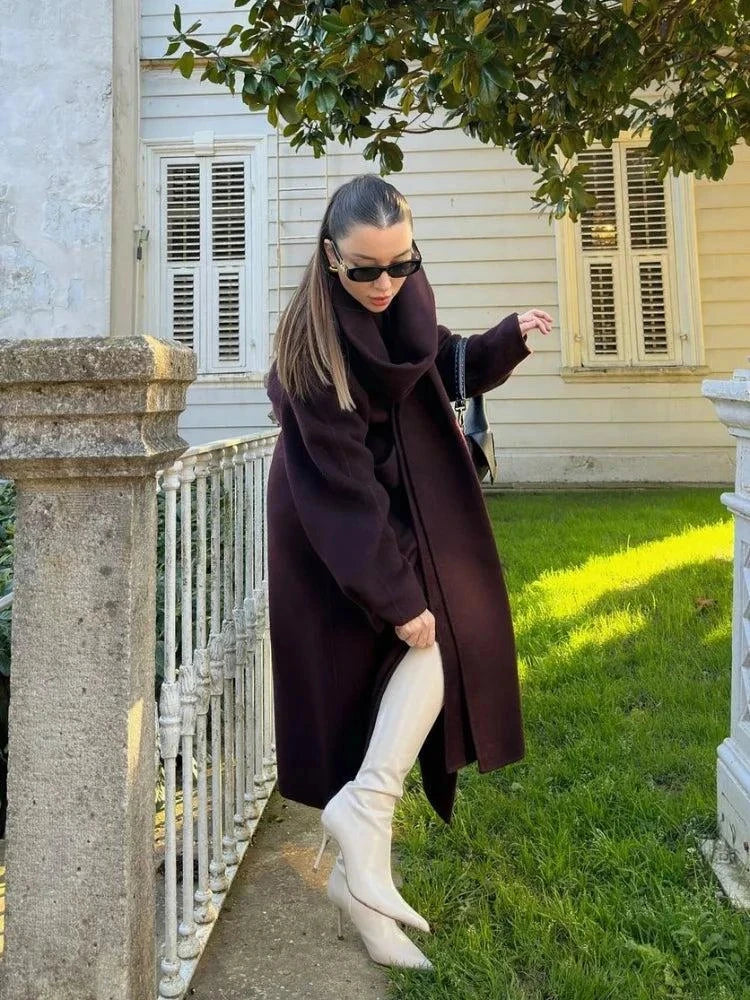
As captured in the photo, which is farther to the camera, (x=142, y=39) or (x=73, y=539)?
(x=142, y=39)

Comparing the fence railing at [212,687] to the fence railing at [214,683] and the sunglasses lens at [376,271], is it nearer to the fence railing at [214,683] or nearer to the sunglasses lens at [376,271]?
the fence railing at [214,683]

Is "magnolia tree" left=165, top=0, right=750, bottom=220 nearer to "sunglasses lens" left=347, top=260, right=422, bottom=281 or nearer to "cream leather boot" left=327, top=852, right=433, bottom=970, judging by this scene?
"sunglasses lens" left=347, top=260, right=422, bottom=281

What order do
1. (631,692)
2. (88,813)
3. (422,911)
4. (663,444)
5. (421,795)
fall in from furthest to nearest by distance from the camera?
(663,444) < (631,692) < (421,795) < (422,911) < (88,813)

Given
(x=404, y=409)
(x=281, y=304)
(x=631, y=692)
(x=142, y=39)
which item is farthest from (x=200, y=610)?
(x=142, y=39)

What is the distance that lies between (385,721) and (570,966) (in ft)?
2.17

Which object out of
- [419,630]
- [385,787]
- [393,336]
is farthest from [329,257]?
[385,787]

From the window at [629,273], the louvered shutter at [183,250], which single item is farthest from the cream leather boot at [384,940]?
the louvered shutter at [183,250]

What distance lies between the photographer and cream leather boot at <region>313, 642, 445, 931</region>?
170cm

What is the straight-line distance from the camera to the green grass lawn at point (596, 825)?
1736 mm

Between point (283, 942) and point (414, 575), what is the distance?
99 cm

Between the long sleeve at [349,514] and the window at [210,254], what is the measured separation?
7.13 metres

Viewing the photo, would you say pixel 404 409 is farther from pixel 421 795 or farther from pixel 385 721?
pixel 421 795

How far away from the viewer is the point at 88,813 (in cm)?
142

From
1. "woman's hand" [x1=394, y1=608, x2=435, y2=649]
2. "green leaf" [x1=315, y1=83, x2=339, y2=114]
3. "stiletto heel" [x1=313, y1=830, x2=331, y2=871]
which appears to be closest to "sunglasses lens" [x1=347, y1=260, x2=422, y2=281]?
Result: "woman's hand" [x1=394, y1=608, x2=435, y2=649]
